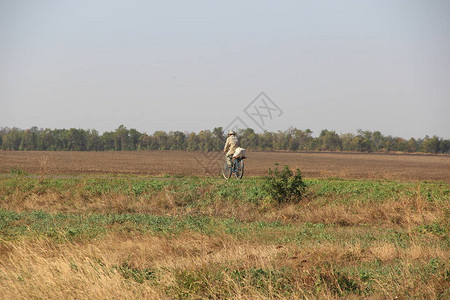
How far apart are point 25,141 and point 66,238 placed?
95.1 meters

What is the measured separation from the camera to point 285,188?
19.5 m

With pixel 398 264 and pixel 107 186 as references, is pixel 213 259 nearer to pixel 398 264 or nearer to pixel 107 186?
pixel 398 264

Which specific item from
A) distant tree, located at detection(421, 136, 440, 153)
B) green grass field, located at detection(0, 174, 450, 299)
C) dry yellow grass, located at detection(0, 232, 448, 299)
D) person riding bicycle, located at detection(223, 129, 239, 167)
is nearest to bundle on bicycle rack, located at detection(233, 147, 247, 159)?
person riding bicycle, located at detection(223, 129, 239, 167)

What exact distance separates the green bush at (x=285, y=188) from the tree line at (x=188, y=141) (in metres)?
72.7

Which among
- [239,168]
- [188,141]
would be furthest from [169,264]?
[188,141]

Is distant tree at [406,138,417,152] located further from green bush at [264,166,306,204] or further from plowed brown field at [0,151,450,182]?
green bush at [264,166,306,204]

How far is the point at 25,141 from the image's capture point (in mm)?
99250

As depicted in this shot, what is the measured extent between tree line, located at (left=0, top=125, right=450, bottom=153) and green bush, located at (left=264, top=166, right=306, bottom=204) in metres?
72.7

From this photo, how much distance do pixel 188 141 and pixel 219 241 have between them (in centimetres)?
9313

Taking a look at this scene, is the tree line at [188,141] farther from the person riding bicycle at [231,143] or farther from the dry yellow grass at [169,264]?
the dry yellow grass at [169,264]

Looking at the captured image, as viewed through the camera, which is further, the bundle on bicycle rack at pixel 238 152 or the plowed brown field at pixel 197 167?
the plowed brown field at pixel 197 167

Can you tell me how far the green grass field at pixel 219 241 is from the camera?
28.9 ft

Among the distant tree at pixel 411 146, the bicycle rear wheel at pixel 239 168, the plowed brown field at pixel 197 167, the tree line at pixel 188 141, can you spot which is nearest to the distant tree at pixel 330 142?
the tree line at pixel 188 141

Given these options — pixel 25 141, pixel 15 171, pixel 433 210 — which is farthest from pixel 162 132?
pixel 433 210
